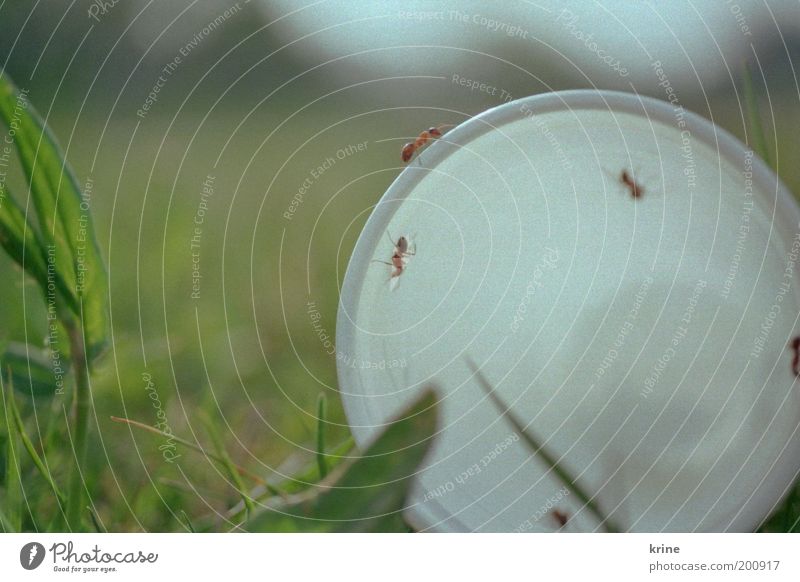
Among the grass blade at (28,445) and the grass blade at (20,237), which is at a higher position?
the grass blade at (20,237)

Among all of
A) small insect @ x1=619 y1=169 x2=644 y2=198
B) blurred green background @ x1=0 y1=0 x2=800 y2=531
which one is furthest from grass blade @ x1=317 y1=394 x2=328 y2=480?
small insect @ x1=619 y1=169 x2=644 y2=198

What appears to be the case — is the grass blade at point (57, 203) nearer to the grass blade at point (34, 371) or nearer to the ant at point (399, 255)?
the grass blade at point (34, 371)

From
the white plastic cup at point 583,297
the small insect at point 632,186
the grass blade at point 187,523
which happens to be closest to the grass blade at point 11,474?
the grass blade at point 187,523

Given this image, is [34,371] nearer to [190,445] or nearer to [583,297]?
[190,445]

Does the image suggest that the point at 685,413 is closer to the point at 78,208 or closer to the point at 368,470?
the point at 368,470

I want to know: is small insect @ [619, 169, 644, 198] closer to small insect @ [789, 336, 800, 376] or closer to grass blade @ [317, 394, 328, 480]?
small insect @ [789, 336, 800, 376]
